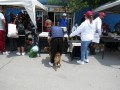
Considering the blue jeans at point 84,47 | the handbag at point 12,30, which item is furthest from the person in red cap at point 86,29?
the handbag at point 12,30

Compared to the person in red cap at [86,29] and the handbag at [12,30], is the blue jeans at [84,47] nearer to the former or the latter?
the person in red cap at [86,29]

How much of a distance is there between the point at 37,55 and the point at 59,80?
3153 mm

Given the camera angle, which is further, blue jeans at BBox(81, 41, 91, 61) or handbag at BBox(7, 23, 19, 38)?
handbag at BBox(7, 23, 19, 38)

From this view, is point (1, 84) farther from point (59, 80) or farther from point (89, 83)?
point (89, 83)

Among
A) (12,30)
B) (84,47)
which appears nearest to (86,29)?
(84,47)

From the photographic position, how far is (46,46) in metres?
9.76

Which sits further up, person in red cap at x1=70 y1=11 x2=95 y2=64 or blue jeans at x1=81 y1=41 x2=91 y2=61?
person in red cap at x1=70 y1=11 x2=95 y2=64

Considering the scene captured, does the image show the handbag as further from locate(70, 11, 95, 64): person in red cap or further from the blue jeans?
the blue jeans

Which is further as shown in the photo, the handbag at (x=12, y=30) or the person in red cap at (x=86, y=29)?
the handbag at (x=12, y=30)

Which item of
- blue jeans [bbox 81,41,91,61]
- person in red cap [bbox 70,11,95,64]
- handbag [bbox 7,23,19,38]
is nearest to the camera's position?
person in red cap [bbox 70,11,95,64]

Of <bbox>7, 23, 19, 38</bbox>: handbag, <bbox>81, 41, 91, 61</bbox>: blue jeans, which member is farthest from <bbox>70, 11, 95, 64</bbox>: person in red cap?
<bbox>7, 23, 19, 38</bbox>: handbag

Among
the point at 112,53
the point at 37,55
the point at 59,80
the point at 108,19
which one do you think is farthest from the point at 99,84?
the point at 108,19

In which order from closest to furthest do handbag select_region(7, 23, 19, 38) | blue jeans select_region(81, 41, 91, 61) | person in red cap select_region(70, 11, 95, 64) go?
person in red cap select_region(70, 11, 95, 64) → blue jeans select_region(81, 41, 91, 61) → handbag select_region(7, 23, 19, 38)

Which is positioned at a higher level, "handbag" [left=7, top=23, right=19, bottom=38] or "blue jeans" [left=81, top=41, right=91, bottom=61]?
"handbag" [left=7, top=23, right=19, bottom=38]
